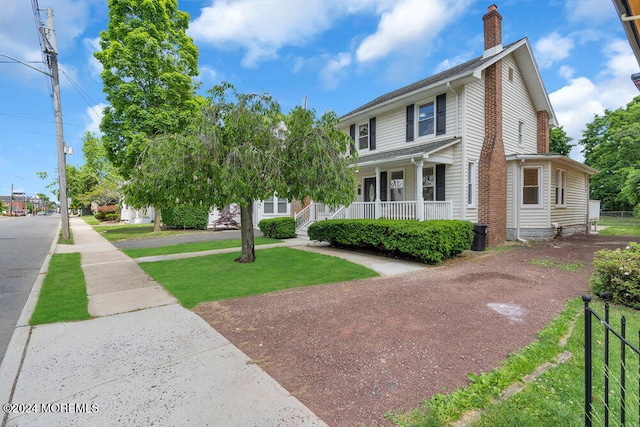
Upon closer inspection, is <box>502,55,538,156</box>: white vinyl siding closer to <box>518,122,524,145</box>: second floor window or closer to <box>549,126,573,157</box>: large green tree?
<box>518,122,524,145</box>: second floor window

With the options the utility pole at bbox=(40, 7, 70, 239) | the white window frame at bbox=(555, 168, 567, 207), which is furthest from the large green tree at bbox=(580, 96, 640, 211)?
the utility pole at bbox=(40, 7, 70, 239)

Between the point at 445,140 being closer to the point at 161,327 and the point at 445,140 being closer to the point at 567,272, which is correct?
the point at 567,272

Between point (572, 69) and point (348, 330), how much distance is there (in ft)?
45.3

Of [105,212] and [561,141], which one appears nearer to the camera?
[105,212]

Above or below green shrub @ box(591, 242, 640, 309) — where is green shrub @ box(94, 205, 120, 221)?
above

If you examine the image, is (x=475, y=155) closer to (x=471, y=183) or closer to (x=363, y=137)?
(x=471, y=183)

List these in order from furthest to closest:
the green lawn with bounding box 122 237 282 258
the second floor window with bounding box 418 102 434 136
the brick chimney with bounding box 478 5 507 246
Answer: the second floor window with bounding box 418 102 434 136
the brick chimney with bounding box 478 5 507 246
the green lawn with bounding box 122 237 282 258

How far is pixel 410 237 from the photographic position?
28.4ft

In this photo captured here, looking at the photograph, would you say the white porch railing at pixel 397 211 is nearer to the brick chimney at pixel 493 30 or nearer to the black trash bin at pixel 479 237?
the black trash bin at pixel 479 237

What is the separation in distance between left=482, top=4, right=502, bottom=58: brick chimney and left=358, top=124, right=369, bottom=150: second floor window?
225 inches

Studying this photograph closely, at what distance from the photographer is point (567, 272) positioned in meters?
7.55

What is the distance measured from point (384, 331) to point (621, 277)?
4260 mm

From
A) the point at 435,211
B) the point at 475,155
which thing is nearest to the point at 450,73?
the point at 475,155

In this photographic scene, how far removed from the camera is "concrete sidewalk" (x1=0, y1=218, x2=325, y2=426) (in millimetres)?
2441
